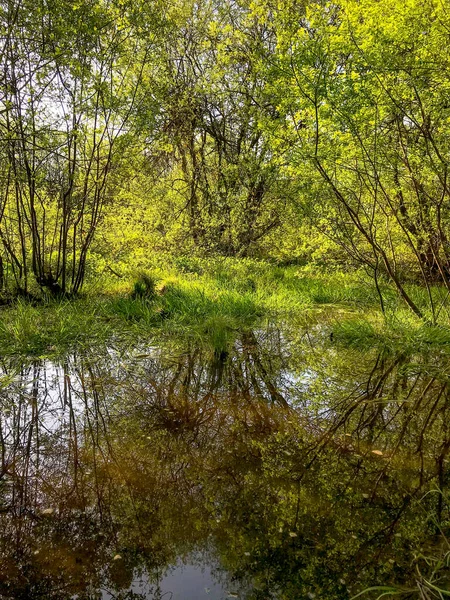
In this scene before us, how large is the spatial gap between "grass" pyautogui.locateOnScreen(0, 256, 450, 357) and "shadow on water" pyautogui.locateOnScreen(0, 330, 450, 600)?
0.96 m

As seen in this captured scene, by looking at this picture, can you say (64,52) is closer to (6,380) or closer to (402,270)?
(6,380)

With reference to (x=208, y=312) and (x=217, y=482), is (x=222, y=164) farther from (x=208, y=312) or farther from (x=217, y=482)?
(x=217, y=482)

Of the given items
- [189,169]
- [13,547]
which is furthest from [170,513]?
[189,169]

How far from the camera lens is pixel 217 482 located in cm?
257

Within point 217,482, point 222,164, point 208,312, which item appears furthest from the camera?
point 222,164

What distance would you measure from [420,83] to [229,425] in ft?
13.2

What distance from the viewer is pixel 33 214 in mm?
6480

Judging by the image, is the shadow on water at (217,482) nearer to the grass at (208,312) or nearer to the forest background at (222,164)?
the grass at (208,312)

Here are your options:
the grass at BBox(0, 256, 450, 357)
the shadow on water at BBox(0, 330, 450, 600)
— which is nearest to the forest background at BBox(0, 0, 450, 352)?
the grass at BBox(0, 256, 450, 357)

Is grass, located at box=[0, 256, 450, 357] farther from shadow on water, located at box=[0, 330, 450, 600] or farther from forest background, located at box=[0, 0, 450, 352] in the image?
shadow on water, located at box=[0, 330, 450, 600]

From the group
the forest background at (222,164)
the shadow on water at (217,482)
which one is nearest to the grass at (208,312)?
the forest background at (222,164)

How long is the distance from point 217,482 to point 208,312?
429cm

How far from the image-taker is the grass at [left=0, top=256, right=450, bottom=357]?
211 inches

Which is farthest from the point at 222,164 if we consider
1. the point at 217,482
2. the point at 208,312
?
the point at 217,482
